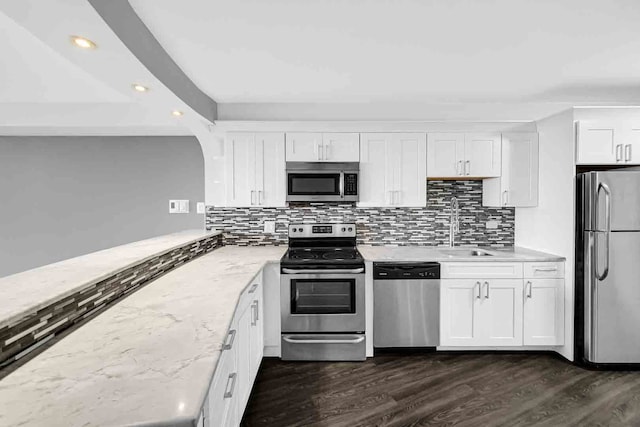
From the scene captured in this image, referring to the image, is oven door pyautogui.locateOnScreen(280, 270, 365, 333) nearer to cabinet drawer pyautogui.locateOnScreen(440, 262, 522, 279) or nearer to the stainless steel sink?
cabinet drawer pyautogui.locateOnScreen(440, 262, 522, 279)

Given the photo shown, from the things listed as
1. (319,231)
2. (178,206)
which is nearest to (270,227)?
(319,231)

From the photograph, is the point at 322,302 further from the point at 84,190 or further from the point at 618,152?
the point at 84,190

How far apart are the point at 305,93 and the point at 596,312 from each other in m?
3.02

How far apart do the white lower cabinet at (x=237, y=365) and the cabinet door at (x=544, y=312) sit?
2287mm

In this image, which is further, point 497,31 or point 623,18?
point 497,31

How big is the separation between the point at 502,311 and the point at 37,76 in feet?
14.4

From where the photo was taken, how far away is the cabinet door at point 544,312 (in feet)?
10.0

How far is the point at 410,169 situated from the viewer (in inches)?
133

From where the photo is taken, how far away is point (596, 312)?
2816 millimetres

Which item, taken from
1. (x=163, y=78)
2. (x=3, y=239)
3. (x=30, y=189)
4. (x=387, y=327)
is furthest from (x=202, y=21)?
(x=3, y=239)

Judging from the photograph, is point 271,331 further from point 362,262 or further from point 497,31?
point 497,31

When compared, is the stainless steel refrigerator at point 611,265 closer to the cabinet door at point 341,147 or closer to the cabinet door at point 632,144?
the cabinet door at point 632,144

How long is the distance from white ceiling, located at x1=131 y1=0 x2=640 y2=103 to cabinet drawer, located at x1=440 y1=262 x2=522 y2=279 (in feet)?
5.01

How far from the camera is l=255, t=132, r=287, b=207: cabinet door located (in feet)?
11.0
